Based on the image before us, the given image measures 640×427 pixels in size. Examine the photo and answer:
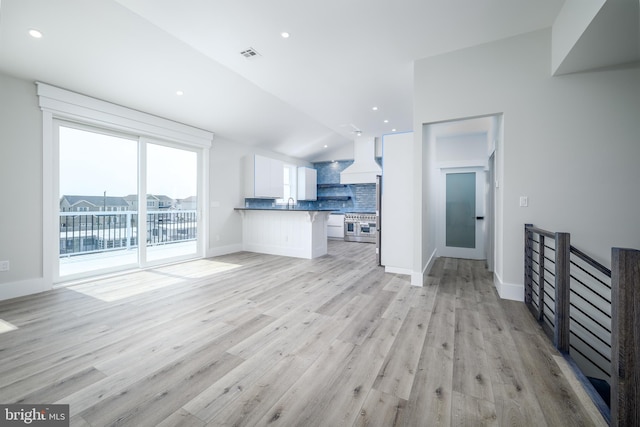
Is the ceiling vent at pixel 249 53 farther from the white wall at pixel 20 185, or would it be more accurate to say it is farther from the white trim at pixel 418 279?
the white trim at pixel 418 279

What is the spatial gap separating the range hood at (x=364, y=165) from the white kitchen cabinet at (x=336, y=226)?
1.14 m

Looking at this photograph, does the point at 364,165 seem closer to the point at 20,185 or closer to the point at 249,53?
the point at 249,53

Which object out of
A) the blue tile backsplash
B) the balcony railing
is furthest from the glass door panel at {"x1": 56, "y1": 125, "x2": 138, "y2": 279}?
the blue tile backsplash

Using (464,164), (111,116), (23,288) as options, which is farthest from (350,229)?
(23,288)

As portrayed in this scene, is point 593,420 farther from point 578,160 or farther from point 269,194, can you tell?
point 269,194

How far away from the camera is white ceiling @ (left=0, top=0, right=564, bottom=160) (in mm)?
2553

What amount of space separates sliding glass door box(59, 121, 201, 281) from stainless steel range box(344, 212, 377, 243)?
14.0 ft

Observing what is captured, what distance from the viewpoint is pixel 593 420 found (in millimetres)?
1328

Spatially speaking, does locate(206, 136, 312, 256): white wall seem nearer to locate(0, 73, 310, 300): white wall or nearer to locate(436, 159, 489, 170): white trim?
locate(0, 73, 310, 300): white wall

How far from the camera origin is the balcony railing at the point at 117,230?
390 centimetres

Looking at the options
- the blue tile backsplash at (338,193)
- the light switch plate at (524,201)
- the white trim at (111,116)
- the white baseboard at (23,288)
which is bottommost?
the white baseboard at (23,288)

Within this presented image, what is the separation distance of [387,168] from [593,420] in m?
3.42

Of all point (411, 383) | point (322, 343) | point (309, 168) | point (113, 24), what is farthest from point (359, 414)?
point (309, 168)

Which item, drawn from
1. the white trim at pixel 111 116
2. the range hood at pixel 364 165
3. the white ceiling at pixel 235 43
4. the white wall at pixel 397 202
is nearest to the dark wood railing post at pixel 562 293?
the white wall at pixel 397 202
